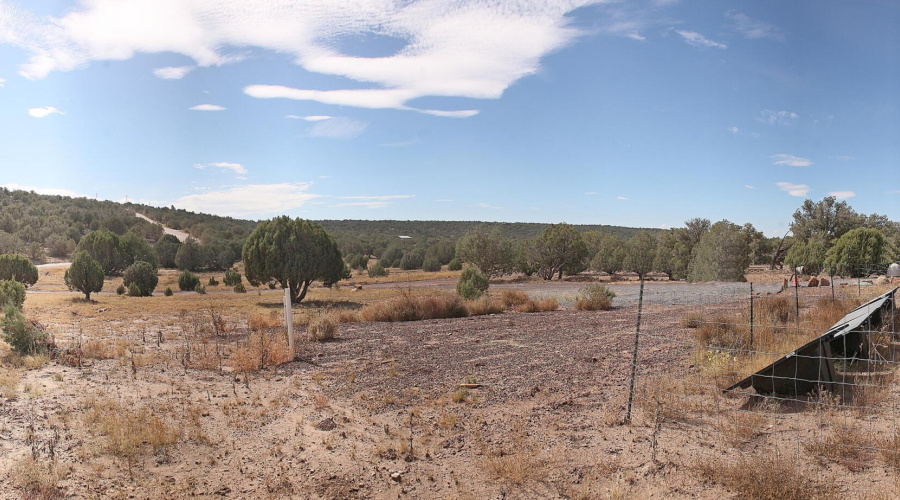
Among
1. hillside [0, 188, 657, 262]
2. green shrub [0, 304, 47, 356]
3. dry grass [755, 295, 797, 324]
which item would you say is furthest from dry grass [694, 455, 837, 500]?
hillside [0, 188, 657, 262]

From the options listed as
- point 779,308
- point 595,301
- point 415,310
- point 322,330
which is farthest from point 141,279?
point 779,308

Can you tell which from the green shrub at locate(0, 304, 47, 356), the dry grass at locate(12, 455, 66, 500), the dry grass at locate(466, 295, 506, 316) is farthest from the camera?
the dry grass at locate(466, 295, 506, 316)

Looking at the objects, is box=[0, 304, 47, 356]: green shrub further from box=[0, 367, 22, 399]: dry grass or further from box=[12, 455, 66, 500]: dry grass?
box=[12, 455, 66, 500]: dry grass

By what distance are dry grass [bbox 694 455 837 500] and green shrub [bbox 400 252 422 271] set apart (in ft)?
220

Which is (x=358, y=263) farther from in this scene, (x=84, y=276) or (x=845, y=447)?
(x=845, y=447)

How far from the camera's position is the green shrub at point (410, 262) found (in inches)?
2847

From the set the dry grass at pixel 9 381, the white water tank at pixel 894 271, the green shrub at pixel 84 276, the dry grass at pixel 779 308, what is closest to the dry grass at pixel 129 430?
the dry grass at pixel 9 381

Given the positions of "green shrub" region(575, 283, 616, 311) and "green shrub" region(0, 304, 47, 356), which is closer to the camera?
"green shrub" region(0, 304, 47, 356)

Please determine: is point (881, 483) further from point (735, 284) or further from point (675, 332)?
point (735, 284)

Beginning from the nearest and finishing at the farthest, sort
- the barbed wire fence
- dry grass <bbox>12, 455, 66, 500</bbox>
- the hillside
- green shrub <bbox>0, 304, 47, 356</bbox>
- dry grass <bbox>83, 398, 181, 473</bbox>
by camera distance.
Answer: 1. dry grass <bbox>12, 455, 66, 500</bbox>
2. the barbed wire fence
3. dry grass <bbox>83, 398, 181, 473</bbox>
4. green shrub <bbox>0, 304, 47, 356</bbox>
5. the hillside

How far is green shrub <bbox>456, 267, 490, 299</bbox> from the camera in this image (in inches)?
841

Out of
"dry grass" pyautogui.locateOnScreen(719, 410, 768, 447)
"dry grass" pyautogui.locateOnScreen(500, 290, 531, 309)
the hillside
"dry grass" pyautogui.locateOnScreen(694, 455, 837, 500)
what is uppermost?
the hillside

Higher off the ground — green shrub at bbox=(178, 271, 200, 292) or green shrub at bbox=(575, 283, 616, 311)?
green shrub at bbox=(575, 283, 616, 311)

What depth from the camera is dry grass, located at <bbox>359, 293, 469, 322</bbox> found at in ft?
56.9
